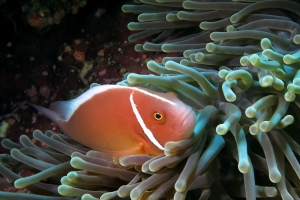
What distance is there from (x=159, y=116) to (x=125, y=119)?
0.17 metres

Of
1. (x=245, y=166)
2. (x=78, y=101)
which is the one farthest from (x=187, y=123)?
(x=78, y=101)

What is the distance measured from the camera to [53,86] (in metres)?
2.17

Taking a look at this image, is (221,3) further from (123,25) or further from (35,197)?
(35,197)

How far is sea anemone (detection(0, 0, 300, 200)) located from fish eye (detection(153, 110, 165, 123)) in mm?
Answer: 92

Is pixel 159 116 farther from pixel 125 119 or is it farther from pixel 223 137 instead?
pixel 223 137

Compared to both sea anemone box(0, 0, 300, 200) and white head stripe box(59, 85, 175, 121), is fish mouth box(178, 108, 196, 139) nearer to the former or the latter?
sea anemone box(0, 0, 300, 200)

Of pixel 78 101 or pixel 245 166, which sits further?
pixel 78 101

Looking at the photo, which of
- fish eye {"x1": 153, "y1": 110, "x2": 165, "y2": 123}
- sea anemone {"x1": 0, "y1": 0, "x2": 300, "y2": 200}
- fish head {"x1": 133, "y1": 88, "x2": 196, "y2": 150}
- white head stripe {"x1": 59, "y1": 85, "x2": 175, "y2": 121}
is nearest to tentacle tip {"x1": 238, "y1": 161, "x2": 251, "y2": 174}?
sea anemone {"x1": 0, "y1": 0, "x2": 300, "y2": 200}

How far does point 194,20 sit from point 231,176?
0.89m

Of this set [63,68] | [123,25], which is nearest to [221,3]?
[123,25]

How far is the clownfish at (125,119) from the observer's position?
3.61 feet

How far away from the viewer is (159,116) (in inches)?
44.0

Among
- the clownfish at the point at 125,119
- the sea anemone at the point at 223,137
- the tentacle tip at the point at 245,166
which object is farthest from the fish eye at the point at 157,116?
the tentacle tip at the point at 245,166

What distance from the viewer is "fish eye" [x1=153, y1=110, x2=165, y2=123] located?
3.63ft
